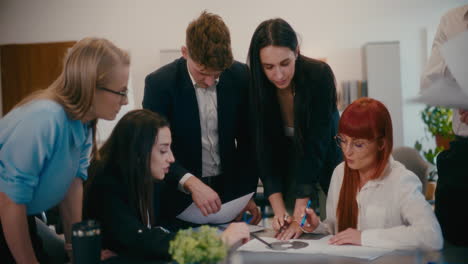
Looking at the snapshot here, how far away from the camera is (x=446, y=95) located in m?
1.25

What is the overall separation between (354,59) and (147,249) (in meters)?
4.90

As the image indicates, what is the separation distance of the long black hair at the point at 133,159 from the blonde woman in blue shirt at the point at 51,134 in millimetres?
165

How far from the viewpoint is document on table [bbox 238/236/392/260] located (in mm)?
1431

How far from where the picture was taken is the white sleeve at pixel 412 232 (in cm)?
151

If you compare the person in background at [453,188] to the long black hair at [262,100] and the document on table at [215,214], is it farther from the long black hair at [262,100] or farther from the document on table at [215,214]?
the document on table at [215,214]

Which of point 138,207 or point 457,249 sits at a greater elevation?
point 138,207

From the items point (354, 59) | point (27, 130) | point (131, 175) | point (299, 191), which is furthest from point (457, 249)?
point (354, 59)

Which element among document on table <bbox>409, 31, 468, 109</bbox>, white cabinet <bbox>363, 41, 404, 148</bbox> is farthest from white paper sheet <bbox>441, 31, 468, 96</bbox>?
white cabinet <bbox>363, 41, 404, 148</bbox>

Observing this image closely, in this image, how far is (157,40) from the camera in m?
6.00

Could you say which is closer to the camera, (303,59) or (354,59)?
(303,59)

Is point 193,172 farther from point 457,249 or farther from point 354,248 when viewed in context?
point 457,249

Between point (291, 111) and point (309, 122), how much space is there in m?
0.13

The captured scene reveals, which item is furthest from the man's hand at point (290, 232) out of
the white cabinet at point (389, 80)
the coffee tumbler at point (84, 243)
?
the white cabinet at point (389, 80)

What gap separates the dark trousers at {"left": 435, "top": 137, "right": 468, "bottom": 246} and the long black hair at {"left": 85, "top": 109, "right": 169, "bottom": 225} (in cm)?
101
